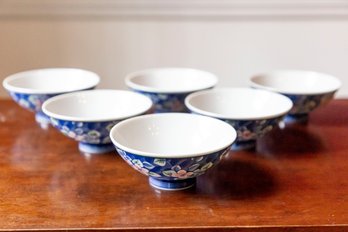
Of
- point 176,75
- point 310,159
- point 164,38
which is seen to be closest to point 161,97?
point 176,75

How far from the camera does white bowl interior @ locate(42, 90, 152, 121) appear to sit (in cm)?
90

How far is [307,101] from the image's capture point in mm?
950

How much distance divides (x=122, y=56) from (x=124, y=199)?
912 mm

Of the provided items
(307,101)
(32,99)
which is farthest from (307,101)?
(32,99)

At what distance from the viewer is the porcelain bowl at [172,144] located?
0.66 m


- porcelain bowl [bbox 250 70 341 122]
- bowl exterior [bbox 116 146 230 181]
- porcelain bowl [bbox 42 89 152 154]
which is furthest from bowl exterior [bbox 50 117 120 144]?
Answer: porcelain bowl [bbox 250 70 341 122]

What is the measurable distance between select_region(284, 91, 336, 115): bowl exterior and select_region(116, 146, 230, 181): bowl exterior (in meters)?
0.31

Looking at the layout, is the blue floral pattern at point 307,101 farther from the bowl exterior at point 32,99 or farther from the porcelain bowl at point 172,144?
the bowl exterior at point 32,99

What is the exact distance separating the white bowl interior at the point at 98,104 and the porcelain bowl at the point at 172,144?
0.28 ft

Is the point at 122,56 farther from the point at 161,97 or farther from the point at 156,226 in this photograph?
the point at 156,226

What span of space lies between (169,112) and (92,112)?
6.1 inches

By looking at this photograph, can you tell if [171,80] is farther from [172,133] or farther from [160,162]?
[160,162]

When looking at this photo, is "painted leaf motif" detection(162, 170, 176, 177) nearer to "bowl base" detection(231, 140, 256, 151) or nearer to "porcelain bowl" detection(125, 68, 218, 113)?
"bowl base" detection(231, 140, 256, 151)

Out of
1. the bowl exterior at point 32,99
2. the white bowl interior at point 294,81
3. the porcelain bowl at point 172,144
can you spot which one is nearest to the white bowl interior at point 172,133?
the porcelain bowl at point 172,144
